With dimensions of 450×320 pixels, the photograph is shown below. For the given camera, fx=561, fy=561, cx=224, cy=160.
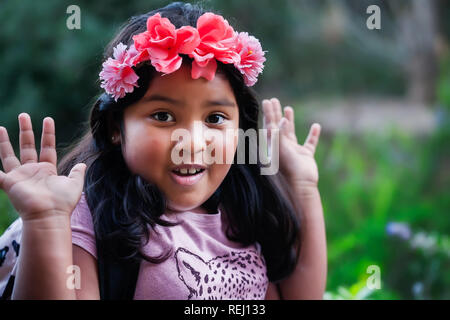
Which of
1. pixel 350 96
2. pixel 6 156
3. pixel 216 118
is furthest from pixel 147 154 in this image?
pixel 350 96

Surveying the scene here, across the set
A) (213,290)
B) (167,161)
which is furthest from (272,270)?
(167,161)

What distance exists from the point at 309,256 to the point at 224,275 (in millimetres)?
291

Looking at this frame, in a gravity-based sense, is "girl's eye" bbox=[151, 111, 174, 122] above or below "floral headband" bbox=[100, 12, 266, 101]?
below

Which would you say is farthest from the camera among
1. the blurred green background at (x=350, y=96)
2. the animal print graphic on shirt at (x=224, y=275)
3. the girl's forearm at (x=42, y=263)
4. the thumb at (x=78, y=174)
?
the blurred green background at (x=350, y=96)

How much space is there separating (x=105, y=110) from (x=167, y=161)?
0.72 ft

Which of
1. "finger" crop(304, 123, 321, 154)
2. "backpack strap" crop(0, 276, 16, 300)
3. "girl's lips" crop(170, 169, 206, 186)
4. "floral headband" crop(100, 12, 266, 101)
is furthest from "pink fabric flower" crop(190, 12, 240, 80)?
"backpack strap" crop(0, 276, 16, 300)

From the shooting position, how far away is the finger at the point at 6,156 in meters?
1.23

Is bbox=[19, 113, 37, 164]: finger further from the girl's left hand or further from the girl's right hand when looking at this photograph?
the girl's left hand

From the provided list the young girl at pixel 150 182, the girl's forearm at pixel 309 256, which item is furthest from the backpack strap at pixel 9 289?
the girl's forearm at pixel 309 256

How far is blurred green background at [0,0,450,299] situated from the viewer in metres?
3.00

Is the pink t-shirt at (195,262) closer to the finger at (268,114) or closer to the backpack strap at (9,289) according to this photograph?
the backpack strap at (9,289)

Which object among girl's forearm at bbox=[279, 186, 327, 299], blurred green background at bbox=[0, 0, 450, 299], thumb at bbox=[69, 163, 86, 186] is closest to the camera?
thumb at bbox=[69, 163, 86, 186]

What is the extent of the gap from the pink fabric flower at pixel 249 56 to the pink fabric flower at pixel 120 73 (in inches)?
10.2

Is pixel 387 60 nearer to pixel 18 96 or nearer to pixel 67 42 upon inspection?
pixel 67 42
